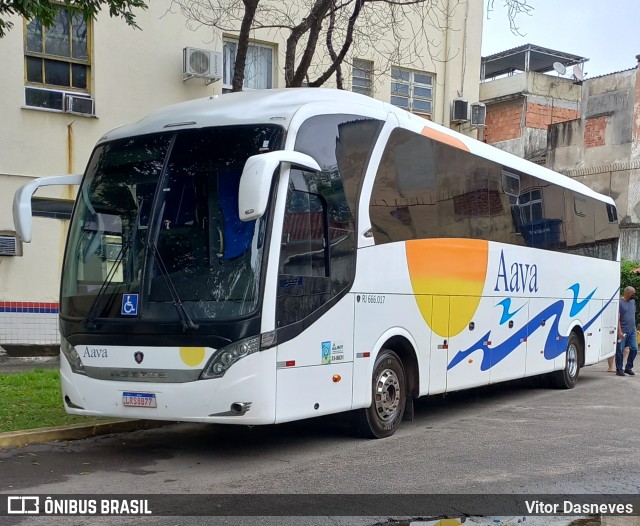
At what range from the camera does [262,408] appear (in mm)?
6789

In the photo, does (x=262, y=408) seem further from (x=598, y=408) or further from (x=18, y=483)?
(x=598, y=408)

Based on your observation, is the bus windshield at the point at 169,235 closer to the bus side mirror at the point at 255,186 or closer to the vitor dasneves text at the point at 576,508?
the bus side mirror at the point at 255,186

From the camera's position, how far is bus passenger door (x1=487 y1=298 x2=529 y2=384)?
434 inches

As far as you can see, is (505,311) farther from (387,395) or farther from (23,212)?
(23,212)

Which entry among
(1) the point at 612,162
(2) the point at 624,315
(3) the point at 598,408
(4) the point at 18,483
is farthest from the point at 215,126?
(1) the point at 612,162

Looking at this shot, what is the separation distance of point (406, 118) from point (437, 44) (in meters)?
10.8

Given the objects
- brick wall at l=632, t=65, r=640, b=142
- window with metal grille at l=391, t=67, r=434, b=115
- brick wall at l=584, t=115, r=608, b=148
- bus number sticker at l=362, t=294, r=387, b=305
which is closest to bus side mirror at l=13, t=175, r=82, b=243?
bus number sticker at l=362, t=294, r=387, b=305

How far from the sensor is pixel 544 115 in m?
34.3

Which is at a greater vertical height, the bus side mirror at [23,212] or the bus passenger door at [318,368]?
the bus side mirror at [23,212]

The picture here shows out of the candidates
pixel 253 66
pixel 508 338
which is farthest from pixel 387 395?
pixel 253 66

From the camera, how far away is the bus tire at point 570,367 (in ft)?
44.5

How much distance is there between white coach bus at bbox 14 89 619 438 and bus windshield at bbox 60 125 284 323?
0.01 metres

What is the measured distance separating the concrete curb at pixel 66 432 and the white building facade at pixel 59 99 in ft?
20.5

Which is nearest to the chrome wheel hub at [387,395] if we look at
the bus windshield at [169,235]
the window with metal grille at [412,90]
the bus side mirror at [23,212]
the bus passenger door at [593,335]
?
the bus windshield at [169,235]
